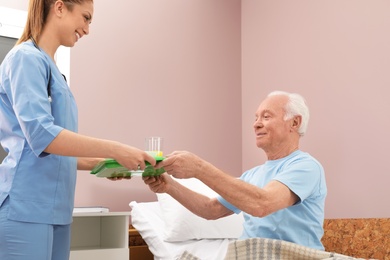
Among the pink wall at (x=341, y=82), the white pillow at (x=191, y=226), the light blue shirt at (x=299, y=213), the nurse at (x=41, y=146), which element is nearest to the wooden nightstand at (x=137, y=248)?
the white pillow at (x=191, y=226)

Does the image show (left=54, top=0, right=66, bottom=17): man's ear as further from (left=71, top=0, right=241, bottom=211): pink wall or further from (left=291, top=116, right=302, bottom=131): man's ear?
(left=71, top=0, right=241, bottom=211): pink wall

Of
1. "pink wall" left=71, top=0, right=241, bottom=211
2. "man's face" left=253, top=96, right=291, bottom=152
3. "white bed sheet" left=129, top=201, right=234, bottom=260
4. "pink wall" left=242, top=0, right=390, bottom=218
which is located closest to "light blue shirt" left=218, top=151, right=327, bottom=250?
"man's face" left=253, top=96, right=291, bottom=152

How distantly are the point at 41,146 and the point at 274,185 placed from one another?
0.80m

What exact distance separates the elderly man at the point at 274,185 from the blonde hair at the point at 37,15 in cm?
54

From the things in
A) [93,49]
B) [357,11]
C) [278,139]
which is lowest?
[278,139]

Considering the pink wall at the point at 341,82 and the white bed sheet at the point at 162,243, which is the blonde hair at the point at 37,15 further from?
the pink wall at the point at 341,82

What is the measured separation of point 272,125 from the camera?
7.27 ft

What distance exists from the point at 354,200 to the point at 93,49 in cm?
176

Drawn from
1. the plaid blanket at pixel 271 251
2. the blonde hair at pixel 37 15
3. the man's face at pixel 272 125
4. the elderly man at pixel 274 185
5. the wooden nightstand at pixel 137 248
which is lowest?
the wooden nightstand at pixel 137 248

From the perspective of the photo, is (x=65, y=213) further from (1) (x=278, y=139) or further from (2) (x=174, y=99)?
(2) (x=174, y=99)

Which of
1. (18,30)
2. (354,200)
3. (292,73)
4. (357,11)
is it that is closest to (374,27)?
(357,11)

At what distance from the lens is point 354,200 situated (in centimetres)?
319

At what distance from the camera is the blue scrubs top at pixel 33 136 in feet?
4.96

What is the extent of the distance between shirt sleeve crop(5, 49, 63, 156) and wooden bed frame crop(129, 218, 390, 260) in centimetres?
172
